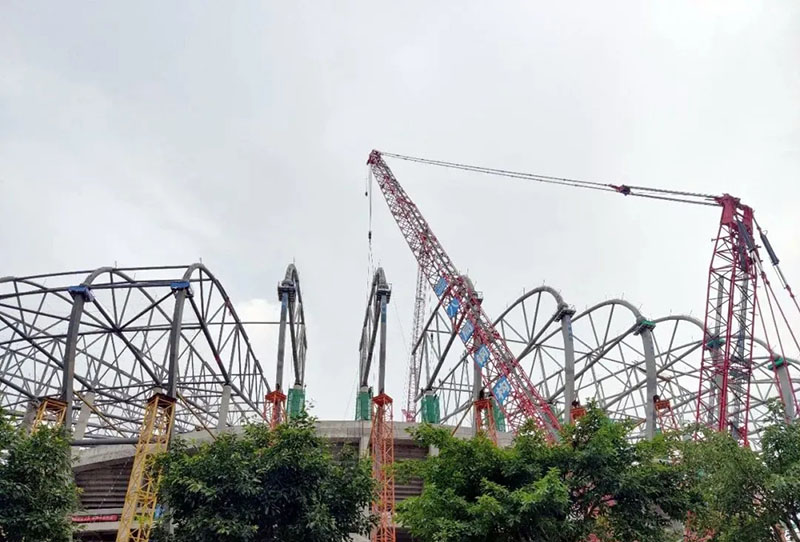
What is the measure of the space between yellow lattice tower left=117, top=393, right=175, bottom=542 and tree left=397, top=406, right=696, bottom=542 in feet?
53.0

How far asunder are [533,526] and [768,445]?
22.5 ft

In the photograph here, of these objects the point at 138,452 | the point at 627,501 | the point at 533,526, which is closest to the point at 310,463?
the point at 533,526

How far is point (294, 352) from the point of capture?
50312 millimetres

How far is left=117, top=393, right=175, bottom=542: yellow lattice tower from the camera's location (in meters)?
28.9

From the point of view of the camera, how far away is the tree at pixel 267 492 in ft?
53.3

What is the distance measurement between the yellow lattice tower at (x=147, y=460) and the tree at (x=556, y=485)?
16.2m

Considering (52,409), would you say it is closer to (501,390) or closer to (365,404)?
(365,404)

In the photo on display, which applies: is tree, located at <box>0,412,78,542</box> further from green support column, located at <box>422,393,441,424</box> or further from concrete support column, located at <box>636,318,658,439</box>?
green support column, located at <box>422,393,441,424</box>

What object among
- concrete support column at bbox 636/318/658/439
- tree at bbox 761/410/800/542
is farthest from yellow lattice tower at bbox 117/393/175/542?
concrete support column at bbox 636/318/658/439

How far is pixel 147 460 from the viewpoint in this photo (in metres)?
30.5

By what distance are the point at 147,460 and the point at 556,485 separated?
21426 millimetres

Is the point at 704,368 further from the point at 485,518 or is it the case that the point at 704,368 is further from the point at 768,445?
the point at 485,518

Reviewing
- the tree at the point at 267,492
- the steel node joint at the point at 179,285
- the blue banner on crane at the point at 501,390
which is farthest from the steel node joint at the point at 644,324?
the tree at the point at 267,492

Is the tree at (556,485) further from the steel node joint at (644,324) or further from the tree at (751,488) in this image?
the steel node joint at (644,324)
